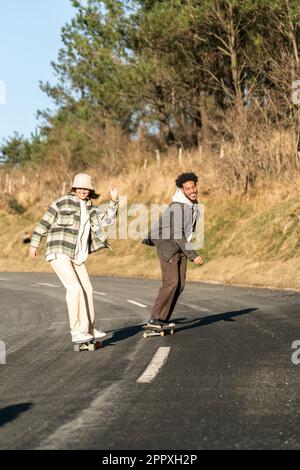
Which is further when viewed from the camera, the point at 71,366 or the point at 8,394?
the point at 71,366

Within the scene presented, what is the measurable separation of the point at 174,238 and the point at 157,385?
13.4ft

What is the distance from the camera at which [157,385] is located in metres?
6.81

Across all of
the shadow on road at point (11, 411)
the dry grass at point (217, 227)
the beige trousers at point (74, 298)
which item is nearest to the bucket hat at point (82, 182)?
the beige trousers at point (74, 298)

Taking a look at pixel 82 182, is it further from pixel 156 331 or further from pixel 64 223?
pixel 156 331

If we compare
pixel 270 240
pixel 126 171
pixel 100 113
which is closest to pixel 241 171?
pixel 270 240

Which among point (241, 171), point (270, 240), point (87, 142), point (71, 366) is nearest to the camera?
point (71, 366)

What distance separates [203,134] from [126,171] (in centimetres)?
720

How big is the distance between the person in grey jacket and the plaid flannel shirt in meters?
1.34

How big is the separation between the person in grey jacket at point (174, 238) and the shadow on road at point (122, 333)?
1.30 feet

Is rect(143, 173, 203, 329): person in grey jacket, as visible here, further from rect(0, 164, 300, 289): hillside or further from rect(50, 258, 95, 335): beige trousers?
rect(0, 164, 300, 289): hillside

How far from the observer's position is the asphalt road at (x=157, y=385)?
4.99m

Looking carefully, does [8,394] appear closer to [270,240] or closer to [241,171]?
[270,240]

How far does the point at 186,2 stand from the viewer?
32.2 metres

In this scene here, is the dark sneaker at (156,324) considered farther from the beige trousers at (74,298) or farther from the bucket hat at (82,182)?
the bucket hat at (82,182)
